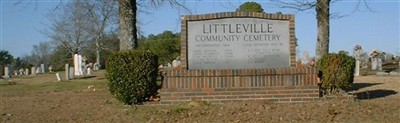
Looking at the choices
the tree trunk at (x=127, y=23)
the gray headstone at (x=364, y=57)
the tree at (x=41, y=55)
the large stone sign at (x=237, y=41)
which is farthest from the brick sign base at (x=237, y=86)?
the tree at (x=41, y=55)

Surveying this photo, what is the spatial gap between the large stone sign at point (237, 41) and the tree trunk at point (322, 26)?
4.81 m

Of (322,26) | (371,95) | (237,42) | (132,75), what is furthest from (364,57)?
(132,75)

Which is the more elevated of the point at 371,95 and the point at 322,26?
the point at 322,26

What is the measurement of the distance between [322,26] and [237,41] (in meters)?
5.40

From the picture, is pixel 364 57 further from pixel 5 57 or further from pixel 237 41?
pixel 5 57

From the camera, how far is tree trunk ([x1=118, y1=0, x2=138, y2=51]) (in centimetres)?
1354

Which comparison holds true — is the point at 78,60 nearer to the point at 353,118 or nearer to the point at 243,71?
the point at 243,71

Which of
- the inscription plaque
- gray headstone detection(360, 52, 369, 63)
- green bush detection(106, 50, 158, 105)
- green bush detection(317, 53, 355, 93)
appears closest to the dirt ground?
green bush detection(106, 50, 158, 105)

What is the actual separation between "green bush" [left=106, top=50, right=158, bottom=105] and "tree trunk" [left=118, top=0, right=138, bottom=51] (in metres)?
3.38

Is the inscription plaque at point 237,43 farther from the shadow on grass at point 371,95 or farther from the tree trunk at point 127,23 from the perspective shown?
the tree trunk at point 127,23

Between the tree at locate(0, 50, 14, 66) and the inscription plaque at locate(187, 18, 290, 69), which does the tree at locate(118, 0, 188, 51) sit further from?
the tree at locate(0, 50, 14, 66)

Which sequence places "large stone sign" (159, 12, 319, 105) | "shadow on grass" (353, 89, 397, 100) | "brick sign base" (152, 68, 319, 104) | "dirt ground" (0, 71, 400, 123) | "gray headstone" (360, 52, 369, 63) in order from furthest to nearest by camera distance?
1. "gray headstone" (360, 52, 369, 63)
2. "shadow on grass" (353, 89, 397, 100)
3. "large stone sign" (159, 12, 319, 105)
4. "brick sign base" (152, 68, 319, 104)
5. "dirt ground" (0, 71, 400, 123)

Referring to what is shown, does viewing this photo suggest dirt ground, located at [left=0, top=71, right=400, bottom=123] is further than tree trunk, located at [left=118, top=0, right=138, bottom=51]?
No

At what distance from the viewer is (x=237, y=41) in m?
10.7
